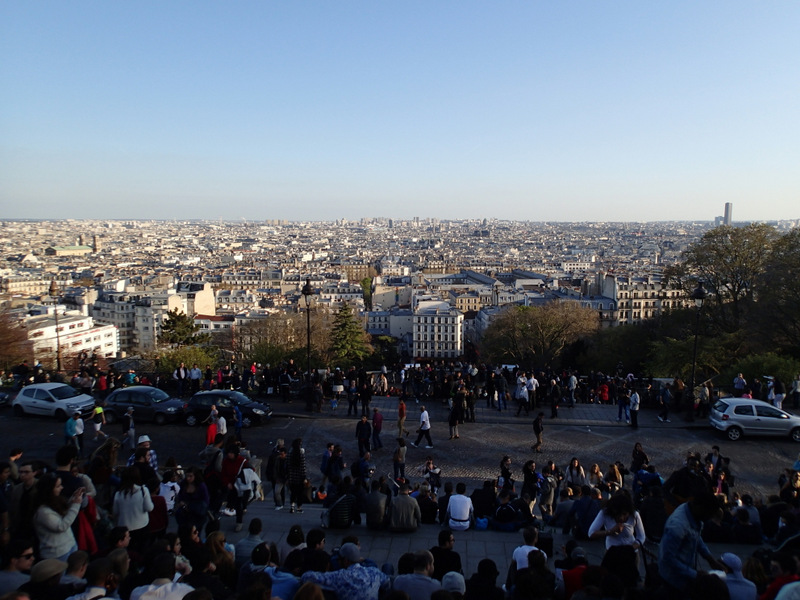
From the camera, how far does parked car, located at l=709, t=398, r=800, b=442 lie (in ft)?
44.7

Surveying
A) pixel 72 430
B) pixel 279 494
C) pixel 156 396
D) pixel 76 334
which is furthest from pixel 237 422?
pixel 76 334

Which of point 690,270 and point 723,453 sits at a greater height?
point 690,270

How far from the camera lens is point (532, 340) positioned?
157ft

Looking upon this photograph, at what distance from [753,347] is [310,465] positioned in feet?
67.7

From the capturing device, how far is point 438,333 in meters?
91.1

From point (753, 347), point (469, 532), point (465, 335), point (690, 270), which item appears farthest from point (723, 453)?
point (465, 335)

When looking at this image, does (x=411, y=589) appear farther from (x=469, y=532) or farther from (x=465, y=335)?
(x=465, y=335)

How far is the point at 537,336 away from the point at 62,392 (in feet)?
122

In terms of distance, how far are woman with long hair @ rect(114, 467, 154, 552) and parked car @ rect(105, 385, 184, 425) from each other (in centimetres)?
835

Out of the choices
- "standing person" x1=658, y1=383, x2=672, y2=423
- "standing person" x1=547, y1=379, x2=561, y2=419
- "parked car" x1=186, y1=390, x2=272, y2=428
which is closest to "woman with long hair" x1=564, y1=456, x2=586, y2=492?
"standing person" x1=547, y1=379, x2=561, y2=419

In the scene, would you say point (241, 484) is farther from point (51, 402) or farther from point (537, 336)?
point (537, 336)

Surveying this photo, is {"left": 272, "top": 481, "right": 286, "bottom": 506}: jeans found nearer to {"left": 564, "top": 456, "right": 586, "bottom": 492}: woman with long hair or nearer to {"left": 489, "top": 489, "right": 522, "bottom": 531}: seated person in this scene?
{"left": 489, "top": 489, "right": 522, "bottom": 531}: seated person

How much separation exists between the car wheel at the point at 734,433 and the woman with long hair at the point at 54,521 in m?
12.9

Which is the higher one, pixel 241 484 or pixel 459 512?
pixel 241 484
